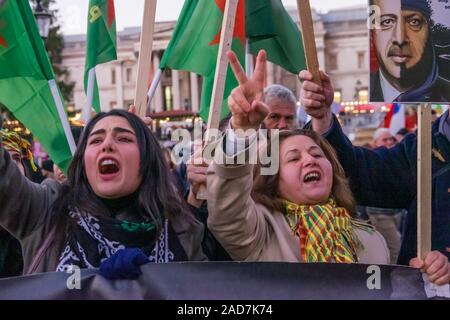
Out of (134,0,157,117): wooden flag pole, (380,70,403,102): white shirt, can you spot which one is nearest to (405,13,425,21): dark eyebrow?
(380,70,403,102): white shirt

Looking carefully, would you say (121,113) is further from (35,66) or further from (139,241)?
(35,66)

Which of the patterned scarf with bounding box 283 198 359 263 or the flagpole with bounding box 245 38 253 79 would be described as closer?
the patterned scarf with bounding box 283 198 359 263

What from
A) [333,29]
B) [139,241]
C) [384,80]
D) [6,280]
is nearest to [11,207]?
[6,280]

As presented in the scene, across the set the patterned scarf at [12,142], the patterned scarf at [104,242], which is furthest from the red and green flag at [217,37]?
the patterned scarf at [104,242]

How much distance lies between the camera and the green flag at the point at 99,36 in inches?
154

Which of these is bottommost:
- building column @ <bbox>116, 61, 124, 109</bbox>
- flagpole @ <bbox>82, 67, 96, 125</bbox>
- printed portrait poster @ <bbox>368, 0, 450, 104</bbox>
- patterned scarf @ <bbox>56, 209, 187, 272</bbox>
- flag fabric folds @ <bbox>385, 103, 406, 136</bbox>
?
patterned scarf @ <bbox>56, 209, 187, 272</bbox>

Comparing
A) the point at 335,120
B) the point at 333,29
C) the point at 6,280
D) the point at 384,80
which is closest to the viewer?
the point at 6,280

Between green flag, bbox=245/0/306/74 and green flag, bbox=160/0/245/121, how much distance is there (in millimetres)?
174

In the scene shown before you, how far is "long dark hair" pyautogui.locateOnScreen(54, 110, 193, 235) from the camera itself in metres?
2.47

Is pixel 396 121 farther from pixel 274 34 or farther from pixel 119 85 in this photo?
pixel 119 85

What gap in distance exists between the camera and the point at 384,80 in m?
2.60

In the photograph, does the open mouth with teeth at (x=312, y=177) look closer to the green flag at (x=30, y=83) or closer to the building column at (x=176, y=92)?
the green flag at (x=30, y=83)

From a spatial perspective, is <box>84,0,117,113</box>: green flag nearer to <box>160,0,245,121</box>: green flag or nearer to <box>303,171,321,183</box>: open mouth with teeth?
<box>160,0,245,121</box>: green flag

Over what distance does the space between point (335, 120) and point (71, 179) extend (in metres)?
1.11
